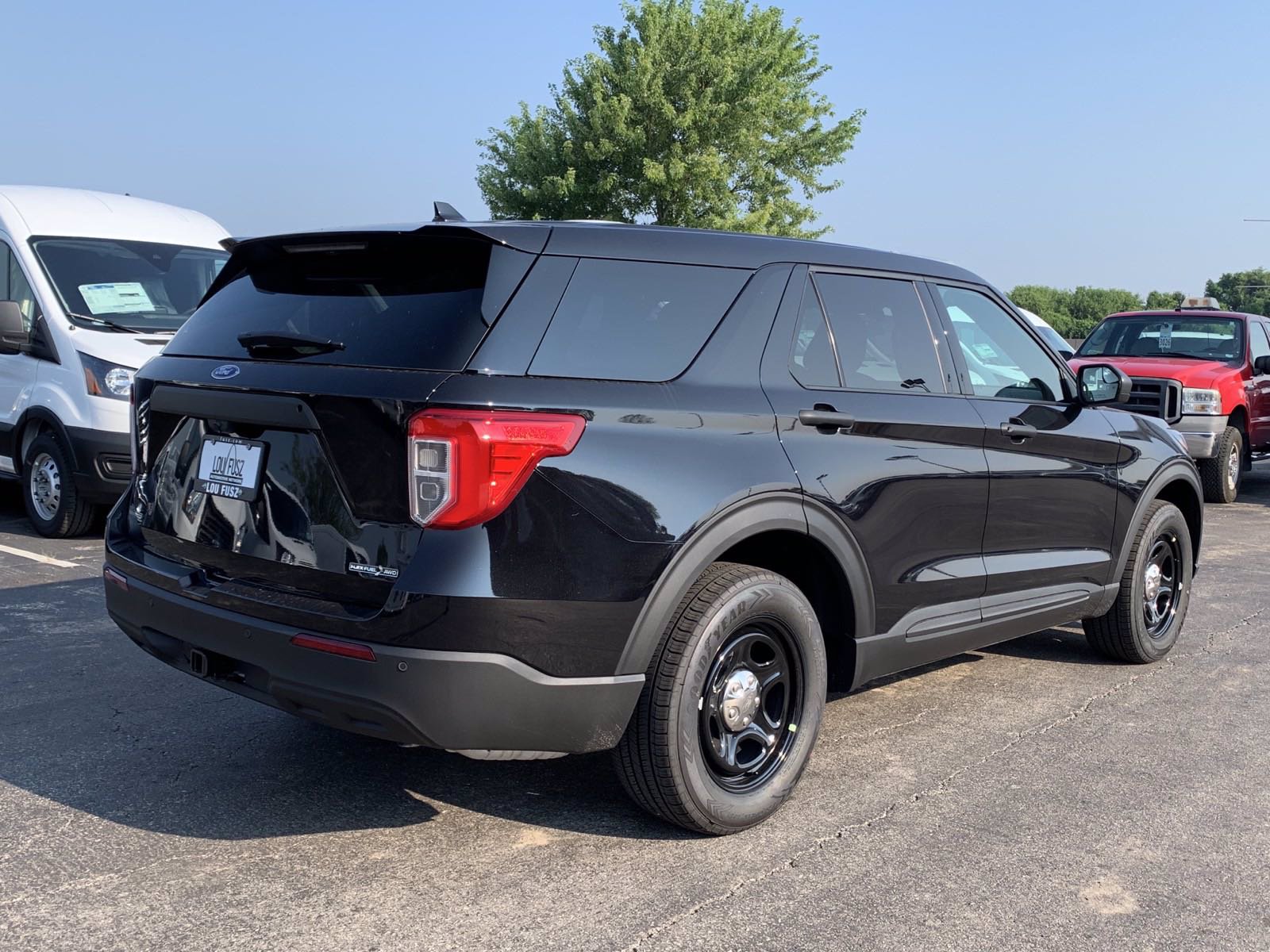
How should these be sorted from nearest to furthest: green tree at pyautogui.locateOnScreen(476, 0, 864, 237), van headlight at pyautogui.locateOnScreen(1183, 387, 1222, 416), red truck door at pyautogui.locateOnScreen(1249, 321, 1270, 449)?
1. van headlight at pyautogui.locateOnScreen(1183, 387, 1222, 416)
2. red truck door at pyautogui.locateOnScreen(1249, 321, 1270, 449)
3. green tree at pyautogui.locateOnScreen(476, 0, 864, 237)

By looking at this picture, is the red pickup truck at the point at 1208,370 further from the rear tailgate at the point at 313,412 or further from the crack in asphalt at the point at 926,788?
the rear tailgate at the point at 313,412

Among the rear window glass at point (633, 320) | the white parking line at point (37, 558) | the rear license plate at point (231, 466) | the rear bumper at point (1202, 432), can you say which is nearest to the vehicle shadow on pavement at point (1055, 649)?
the rear window glass at point (633, 320)

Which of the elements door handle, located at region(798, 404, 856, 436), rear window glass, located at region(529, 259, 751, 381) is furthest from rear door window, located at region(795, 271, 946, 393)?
rear window glass, located at region(529, 259, 751, 381)

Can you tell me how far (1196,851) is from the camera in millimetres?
3678

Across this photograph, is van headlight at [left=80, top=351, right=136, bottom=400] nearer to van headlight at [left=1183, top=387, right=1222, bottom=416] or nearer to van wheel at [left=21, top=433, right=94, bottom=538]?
van wheel at [left=21, top=433, right=94, bottom=538]

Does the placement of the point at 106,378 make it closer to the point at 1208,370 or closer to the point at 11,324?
the point at 11,324

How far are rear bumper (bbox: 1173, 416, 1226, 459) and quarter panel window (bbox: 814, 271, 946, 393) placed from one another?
8389 millimetres

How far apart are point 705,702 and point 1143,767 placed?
1.78 meters

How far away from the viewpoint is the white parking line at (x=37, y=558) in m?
7.68

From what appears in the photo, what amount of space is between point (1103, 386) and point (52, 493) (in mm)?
6909

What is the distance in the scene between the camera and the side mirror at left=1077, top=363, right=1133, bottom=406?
5328mm

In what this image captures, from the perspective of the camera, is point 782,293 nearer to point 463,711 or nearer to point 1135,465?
point 463,711

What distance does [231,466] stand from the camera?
356 centimetres

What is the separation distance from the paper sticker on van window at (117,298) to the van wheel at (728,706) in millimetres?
6602
